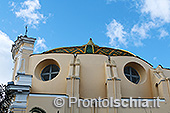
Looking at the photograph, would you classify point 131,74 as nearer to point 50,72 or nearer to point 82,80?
point 82,80

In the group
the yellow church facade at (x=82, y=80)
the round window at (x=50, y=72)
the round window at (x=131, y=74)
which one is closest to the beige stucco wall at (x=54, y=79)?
the yellow church facade at (x=82, y=80)

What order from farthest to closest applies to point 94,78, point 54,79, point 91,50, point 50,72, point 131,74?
1. point 91,50
2. point 131,74
3. point 50,72
4. point 94,78
5. point 54,79

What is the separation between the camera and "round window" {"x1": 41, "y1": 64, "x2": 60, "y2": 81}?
18875 millimetres

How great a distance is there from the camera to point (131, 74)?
64.6 feet

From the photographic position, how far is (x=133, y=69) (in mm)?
20047

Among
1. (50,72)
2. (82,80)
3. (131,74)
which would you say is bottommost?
(82,80)

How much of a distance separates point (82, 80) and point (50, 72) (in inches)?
112

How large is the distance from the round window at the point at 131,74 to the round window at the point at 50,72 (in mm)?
5743

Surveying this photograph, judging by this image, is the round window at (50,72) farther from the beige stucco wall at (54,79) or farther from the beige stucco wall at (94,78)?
the beige stucco wall at (54,79)

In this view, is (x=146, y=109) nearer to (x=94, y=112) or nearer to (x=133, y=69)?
(x=94, y=112)

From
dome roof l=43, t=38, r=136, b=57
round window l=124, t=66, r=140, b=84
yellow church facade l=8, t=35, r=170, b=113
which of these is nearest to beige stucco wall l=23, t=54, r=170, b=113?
yellow church facade l=8, t=35, r=170, b=113

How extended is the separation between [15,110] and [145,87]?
1036 cm

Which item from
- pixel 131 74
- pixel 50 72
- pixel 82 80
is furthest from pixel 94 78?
pixel 50 72

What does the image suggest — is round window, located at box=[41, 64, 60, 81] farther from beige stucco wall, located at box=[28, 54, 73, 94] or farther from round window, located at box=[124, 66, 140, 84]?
round window, located at box=[124, 66, 140, 84]
